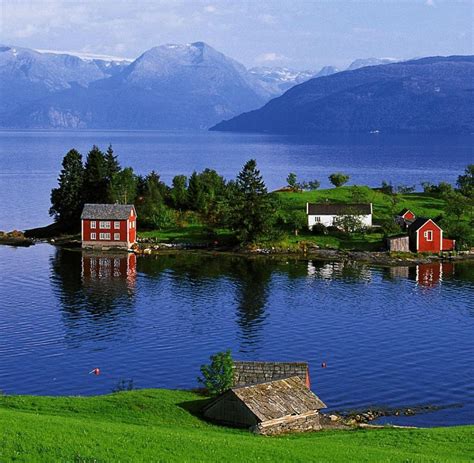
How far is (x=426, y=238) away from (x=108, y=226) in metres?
38.1

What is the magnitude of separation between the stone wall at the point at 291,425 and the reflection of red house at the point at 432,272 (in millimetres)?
47656

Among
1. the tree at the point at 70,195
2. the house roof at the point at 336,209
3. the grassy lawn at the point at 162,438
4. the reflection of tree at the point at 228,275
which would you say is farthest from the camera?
the tree at the point at 70,195

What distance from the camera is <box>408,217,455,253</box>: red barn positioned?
10669 cm

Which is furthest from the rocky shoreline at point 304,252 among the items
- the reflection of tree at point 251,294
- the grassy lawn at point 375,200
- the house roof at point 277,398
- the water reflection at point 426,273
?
the house roof at point 277,398

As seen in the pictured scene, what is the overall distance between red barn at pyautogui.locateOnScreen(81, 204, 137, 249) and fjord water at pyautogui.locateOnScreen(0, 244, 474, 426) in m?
5.58

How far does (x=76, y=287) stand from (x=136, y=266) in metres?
13.7

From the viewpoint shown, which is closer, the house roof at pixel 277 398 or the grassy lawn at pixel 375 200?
the house roof at pixel 277 398

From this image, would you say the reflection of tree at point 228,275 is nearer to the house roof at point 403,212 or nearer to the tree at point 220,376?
the tree at point 220,376

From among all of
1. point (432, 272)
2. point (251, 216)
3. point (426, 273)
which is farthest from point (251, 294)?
point (251, 216)

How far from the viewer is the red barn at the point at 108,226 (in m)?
110

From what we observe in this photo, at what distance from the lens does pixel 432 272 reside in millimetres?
96812

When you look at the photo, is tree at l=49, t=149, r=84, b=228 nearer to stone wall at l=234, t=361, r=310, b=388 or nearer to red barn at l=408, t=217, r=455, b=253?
red barn at l=408, t=217, r=455, b=253

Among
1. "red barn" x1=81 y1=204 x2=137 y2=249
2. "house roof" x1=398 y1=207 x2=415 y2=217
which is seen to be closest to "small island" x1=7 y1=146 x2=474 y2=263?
"house roof" x1=398 y1=207 x2=415 y2=217

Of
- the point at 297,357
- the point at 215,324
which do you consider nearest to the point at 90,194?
the point at 215,324
